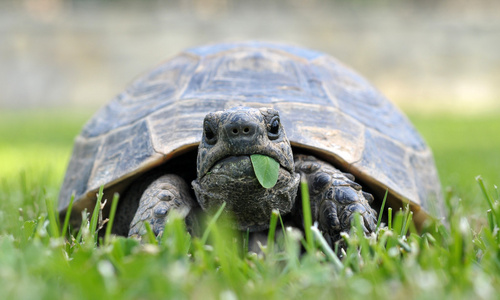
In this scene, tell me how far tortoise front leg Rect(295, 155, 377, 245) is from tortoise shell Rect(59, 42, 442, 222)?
10 centimetres

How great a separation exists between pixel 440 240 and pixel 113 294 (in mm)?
1303

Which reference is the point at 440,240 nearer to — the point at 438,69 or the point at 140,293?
the point at 140,293

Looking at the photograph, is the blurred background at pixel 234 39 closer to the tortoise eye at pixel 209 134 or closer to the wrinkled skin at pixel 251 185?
the wrinkled skin at pixel 251 185

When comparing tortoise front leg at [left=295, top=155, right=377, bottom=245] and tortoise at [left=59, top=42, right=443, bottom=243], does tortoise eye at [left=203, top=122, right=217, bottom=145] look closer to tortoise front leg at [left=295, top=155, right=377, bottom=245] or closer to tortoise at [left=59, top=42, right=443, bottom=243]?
tortoise at [left=59, top=42, right=443, bottom=243]

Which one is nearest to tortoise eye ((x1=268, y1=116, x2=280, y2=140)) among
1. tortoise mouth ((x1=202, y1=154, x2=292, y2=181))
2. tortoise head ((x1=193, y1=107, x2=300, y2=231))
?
tortoise head ((x1=193, y1=107, x2=300, y2=231))

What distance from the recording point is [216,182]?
6.70 ft

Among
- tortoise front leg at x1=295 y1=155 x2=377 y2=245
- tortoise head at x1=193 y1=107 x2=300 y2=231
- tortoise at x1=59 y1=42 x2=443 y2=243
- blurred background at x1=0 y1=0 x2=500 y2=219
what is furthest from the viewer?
blurred background at x1=0 y1=0 x2=500 y2=219

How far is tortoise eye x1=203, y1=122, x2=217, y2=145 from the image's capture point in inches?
79.4

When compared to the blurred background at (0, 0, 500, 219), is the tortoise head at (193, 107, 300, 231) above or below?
above

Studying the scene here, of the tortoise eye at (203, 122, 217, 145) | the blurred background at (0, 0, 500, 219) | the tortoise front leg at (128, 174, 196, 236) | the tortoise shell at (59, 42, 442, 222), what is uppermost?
the tortoise eye at (203, 122, 217, 145)

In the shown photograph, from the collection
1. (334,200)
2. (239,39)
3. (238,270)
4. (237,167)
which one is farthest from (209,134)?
(239,39)

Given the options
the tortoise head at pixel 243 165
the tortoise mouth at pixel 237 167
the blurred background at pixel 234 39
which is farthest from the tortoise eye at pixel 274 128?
the blurred background at pixel 234 39

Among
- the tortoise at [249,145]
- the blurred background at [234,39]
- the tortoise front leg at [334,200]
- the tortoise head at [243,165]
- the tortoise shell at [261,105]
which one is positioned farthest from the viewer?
the blurred background at [234,39]

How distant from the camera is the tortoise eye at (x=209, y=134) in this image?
2018 mm
